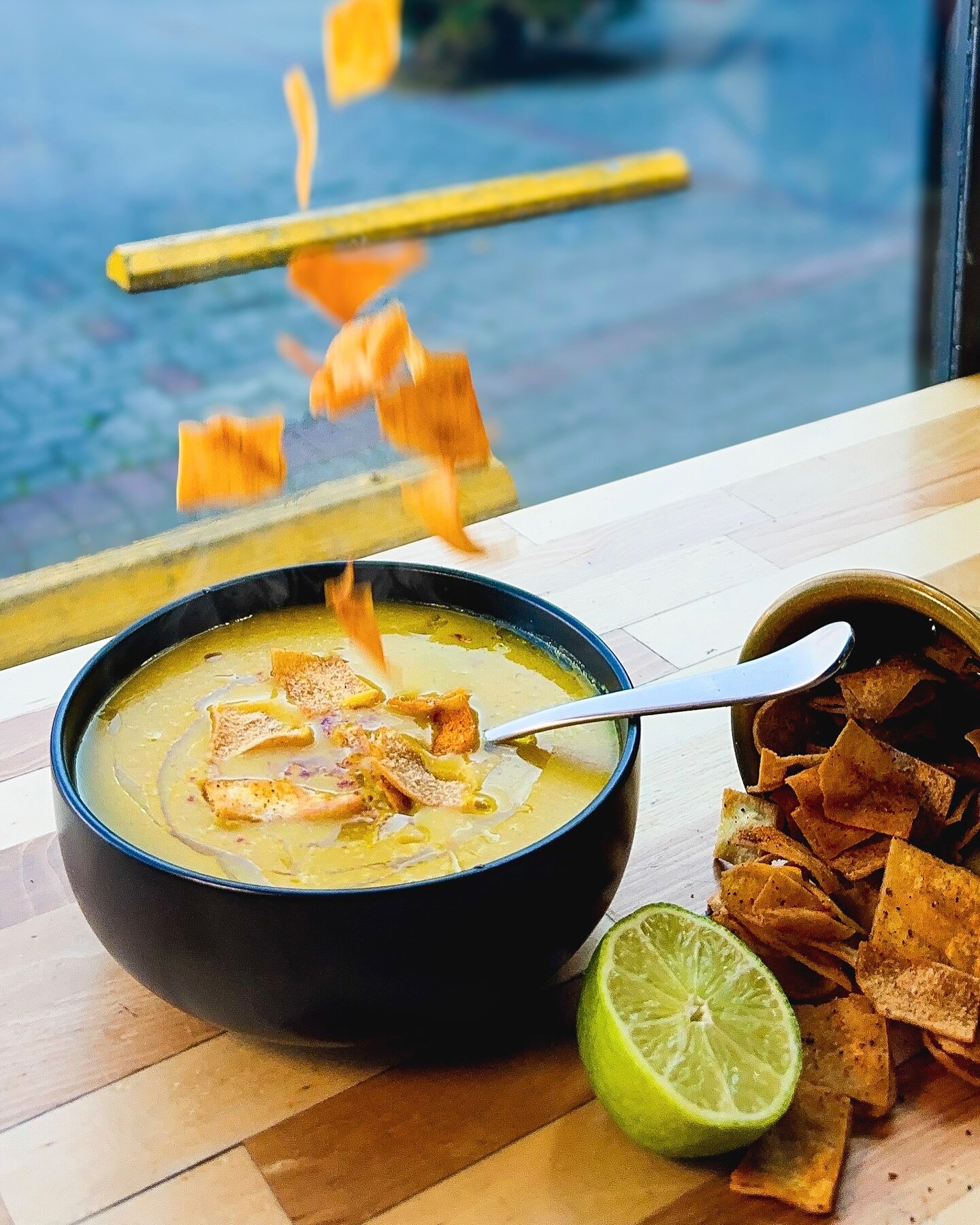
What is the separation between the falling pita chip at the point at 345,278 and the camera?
109 cm

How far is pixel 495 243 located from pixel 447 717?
7011 mm

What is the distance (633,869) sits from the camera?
1.16 metres

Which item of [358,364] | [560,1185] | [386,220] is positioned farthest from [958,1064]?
[386,220]

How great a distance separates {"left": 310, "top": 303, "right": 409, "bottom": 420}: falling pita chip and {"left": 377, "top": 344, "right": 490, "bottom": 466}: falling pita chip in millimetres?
35

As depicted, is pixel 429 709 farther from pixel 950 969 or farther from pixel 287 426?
pixel 287 426

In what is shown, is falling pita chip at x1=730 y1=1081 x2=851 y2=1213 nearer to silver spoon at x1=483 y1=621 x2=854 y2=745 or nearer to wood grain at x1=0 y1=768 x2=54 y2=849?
silver spoon at x1=483 y1=621 x2=854 y2=745

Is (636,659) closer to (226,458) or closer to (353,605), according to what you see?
(353,605)

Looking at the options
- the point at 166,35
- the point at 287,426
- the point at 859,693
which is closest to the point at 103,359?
the point at 287,426

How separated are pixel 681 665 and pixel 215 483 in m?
0.52

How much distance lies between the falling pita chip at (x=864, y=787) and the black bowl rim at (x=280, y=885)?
0.51 ft

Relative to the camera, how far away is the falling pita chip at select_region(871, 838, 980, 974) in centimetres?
100

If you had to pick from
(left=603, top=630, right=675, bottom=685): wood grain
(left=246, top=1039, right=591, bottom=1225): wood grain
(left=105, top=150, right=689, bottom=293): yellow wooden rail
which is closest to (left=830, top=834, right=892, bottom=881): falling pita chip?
(left=246, top=1039, right=591, bottom=1225): wood grain

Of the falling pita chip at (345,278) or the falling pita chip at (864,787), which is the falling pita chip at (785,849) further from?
the falling pita chip at (345,278)

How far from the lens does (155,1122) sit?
948 mm
